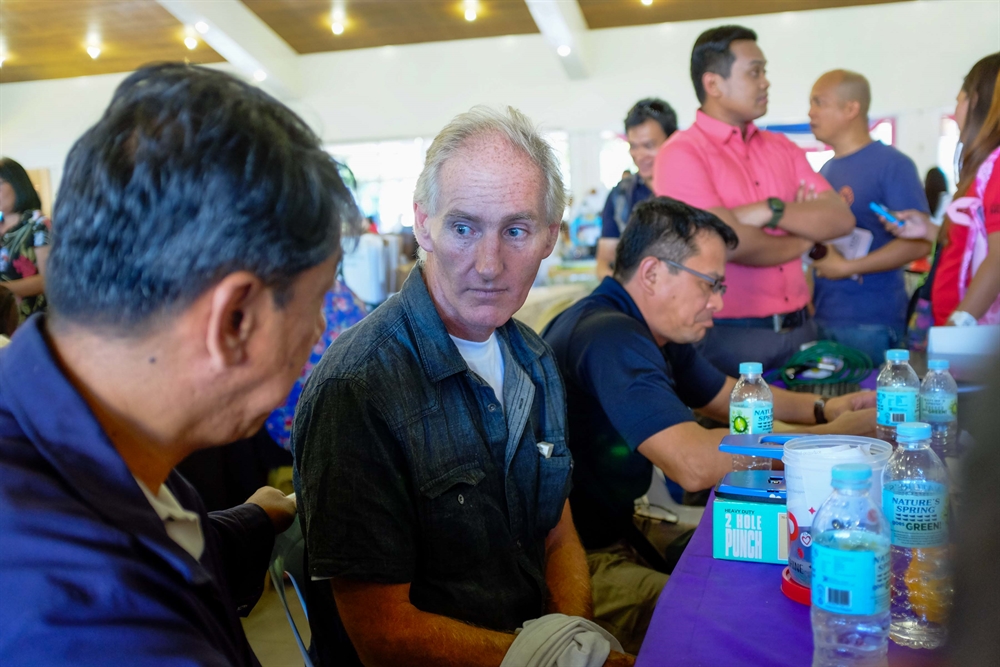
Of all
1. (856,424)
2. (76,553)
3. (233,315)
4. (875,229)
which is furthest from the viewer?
(875,229)

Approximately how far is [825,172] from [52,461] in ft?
12.4

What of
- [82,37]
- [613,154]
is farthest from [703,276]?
[82,37]

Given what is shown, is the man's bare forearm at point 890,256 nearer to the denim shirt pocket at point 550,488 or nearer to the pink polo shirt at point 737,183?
the pink polo shirt at point 737,183

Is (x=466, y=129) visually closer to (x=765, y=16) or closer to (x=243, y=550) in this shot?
(x=243, y=550)

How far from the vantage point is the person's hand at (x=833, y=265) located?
3364 millimetres

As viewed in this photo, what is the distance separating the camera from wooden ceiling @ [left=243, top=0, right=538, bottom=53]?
9.88 metres

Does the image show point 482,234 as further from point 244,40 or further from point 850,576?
point 244,40

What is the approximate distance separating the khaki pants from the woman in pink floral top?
10.4 ft

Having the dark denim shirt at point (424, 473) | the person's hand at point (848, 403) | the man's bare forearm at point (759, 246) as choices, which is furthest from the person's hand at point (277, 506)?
the man's bare forearm at point (759, 246)

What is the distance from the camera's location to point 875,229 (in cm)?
352

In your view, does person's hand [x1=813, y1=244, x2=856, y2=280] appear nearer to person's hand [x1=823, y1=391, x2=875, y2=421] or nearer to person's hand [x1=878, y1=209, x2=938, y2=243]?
person's hand [x1=878, y1=209, x2=938, y2=243]

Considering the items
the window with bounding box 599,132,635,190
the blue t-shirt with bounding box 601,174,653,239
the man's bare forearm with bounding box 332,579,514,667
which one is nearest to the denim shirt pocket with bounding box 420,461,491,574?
the man's bare forearm with bounding box 332,579,514,667

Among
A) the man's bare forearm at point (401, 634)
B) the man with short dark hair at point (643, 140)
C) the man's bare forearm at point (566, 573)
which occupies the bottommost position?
the man's bare forearm at point (566, 573)

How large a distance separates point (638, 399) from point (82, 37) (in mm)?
10524
